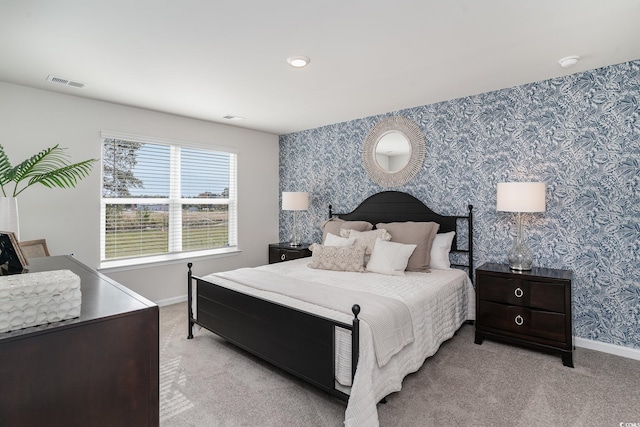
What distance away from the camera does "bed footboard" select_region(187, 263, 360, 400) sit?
2084 millimetres

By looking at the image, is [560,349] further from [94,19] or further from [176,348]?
[94,19]

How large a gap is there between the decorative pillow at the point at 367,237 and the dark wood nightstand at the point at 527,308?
3.34ft

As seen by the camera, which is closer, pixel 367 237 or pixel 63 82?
pixel 63 82

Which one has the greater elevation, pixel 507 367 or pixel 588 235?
pixel 588 235

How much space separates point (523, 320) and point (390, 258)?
4.07 feet

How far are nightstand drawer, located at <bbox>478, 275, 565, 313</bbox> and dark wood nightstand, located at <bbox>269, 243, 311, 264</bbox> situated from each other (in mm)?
2366

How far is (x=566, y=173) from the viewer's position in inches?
122

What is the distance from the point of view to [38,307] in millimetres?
954

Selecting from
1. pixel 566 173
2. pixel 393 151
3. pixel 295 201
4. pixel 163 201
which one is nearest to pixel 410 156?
pixel 393 151

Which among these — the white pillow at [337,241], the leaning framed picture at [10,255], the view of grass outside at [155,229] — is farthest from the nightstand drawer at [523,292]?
the view of grass outside at [155,229]

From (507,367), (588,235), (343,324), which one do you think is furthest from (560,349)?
(343,324)

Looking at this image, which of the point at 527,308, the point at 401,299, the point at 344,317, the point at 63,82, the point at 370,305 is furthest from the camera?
the point at 63,82

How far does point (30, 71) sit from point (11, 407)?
3.21 meters

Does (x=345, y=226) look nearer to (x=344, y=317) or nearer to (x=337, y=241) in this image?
(x=337, y=241)
